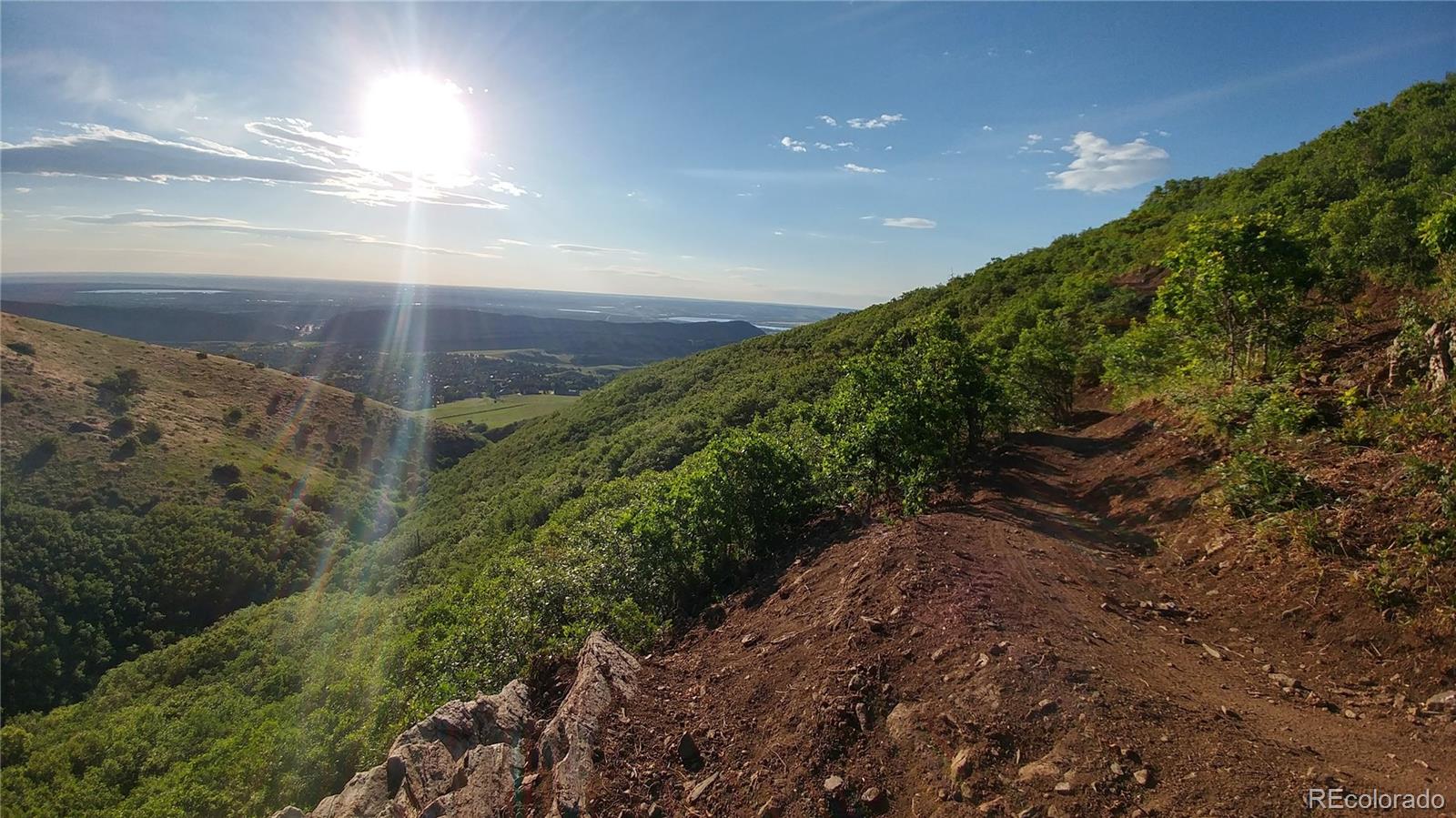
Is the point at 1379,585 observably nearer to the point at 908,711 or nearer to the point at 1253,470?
the point at 1253,470

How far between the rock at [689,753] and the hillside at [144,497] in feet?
255

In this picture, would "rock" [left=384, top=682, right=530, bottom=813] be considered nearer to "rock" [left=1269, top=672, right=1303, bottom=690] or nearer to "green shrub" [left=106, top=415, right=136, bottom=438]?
"rock" [left=1269, top=672, right=1303, bottom=690]

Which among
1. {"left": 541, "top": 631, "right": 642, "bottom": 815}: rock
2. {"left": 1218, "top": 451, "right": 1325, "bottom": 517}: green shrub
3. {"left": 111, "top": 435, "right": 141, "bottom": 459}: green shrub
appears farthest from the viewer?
{"left": 111, "top": 435, "right": 141, "bottom": 459}: green shrub

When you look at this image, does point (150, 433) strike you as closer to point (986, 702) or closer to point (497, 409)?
point (497, 409)

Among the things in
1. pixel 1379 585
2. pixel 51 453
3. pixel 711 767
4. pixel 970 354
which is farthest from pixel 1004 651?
pixel 51 453

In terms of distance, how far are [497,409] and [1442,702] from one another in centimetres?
16524

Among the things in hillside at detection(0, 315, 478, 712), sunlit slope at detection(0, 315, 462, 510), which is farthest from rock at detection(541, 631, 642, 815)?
sunlit slope at detection(0, 315, 462, 510)

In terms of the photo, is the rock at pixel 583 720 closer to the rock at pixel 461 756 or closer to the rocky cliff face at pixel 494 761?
the rocky cliff face at pixel 494 761

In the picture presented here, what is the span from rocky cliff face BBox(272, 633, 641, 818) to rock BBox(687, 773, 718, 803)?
1029mm

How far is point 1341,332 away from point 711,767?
46.6 ft

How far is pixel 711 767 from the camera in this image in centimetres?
530

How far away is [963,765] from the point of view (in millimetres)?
4320

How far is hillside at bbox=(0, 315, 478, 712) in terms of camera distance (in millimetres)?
56594

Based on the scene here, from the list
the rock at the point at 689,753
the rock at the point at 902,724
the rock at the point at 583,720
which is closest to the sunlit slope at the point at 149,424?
the rock at the point at 583,720
